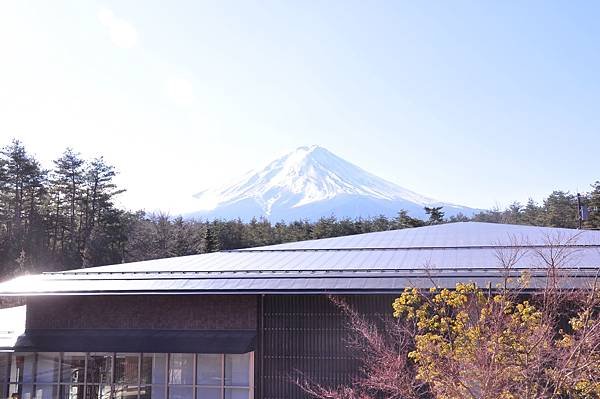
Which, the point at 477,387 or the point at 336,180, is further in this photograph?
the point at 336,180

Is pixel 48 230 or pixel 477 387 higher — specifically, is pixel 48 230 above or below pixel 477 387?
above

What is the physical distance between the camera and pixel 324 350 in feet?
34.7

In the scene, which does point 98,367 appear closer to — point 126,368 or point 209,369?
point 126,368

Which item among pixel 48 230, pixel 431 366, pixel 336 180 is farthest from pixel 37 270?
pixel 336 180

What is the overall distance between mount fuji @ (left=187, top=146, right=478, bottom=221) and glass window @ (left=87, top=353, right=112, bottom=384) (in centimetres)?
8445

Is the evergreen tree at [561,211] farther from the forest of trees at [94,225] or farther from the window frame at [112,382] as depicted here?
the window frame at [112,382]

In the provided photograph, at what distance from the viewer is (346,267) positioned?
1134 cm

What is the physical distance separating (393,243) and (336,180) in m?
97.5

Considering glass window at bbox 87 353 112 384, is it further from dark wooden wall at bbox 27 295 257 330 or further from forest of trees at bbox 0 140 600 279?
forest of trees at bbox 0 140 600 279

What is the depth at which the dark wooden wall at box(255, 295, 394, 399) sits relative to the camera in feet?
34.3

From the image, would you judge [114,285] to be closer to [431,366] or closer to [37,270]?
[431,366]

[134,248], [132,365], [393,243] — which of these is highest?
[134,248]

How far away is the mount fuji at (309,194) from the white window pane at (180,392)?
84.5 metres

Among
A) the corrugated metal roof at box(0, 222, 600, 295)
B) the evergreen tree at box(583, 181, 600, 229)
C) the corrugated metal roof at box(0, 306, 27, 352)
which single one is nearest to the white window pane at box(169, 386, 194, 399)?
the corrugated metal roof at box(0, 222, 600, 295)
